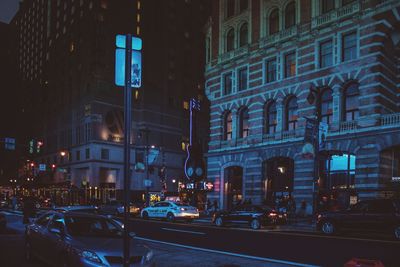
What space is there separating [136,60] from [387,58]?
30.3 meters

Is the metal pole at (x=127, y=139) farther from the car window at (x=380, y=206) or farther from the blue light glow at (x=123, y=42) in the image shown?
the car window at (x=380, y=206)

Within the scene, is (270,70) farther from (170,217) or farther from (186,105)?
(186,105)

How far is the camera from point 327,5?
1467 inches

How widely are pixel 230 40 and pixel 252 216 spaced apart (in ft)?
80.7

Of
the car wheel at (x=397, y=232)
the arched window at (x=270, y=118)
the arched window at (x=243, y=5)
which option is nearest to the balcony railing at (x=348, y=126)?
the arched window at (x=270, y=118)

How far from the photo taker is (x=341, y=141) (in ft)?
113

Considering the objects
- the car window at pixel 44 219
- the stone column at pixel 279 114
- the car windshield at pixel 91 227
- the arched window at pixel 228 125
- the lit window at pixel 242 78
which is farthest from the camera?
the arched window at pixel 228 125

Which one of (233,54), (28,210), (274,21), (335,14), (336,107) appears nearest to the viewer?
(28,210)

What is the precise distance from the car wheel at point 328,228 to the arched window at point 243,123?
21.2 m

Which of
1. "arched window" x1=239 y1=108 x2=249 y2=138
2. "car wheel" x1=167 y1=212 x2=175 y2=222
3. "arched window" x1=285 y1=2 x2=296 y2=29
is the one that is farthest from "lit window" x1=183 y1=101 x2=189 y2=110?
"car wheel" x1=167 y1=212 x2=175 y2=222

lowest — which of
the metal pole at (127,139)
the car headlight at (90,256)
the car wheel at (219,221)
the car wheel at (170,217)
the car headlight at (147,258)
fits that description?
the car wheel at (170,217)

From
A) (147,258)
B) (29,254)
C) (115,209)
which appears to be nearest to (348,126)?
(115,209)

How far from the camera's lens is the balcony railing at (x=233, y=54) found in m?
44.6

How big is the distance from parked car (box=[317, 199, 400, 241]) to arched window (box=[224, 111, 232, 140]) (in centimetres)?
2338
